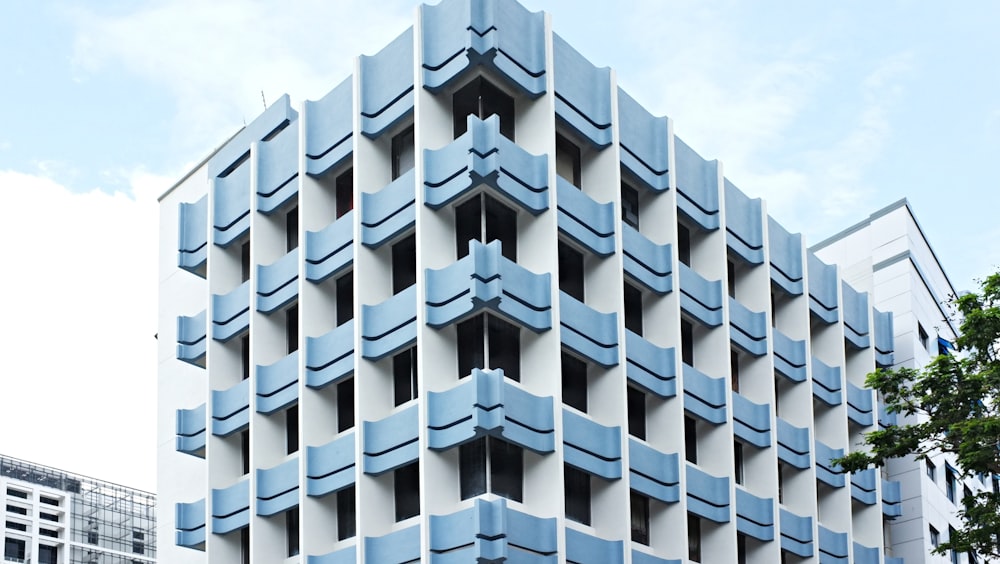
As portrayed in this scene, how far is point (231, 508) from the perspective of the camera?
3728cm

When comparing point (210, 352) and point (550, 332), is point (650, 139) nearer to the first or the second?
point (550, 332)

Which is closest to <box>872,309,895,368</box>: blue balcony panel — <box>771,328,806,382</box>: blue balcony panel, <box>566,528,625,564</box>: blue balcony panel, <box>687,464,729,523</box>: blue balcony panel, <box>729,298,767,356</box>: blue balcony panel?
<box>771,328,806,382</box>: blue balcony panel

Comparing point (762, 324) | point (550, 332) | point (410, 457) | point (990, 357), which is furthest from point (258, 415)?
point (990, 357)

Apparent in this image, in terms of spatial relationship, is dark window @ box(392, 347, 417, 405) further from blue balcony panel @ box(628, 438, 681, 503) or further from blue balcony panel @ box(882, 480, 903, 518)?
blue balcony panel @ box(882, 480, 903, 518)

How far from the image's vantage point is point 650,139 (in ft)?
127

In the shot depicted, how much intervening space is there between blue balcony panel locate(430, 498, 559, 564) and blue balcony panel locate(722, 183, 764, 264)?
14667 millimetres

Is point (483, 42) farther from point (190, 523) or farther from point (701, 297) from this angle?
point (190, 523)

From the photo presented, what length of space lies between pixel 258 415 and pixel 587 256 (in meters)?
9.96

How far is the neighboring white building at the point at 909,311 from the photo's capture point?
1978 inches

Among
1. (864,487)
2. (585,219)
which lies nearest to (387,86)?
(585,219)

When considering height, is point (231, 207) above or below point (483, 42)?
below

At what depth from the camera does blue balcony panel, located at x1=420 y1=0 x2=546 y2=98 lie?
33.1 metres

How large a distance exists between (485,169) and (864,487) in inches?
898

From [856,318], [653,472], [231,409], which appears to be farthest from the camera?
[856,318]
